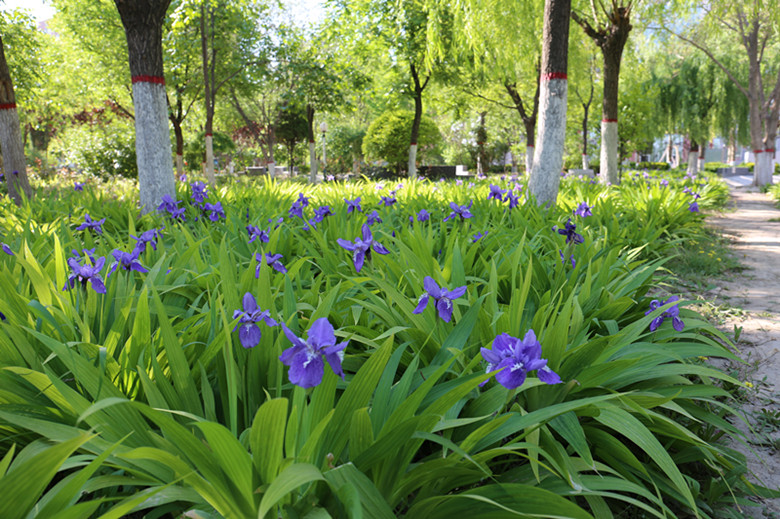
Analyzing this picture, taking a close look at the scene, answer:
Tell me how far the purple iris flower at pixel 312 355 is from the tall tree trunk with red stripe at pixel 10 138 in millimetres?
7535

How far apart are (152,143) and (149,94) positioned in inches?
19.8

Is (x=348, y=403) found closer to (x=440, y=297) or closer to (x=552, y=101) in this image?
(x=440, y=297)

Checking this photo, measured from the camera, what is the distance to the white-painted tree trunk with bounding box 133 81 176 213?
205 inches

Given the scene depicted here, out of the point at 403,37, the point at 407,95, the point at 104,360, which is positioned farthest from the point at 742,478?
the point at 407,95

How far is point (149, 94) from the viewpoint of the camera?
5199mm

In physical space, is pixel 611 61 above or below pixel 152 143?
above

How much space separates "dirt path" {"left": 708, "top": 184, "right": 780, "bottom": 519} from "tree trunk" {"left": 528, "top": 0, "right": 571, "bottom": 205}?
81.6 inches

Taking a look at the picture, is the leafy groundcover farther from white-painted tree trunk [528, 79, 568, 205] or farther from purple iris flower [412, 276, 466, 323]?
white-painted tree trunk [528, 79, 568, 205]

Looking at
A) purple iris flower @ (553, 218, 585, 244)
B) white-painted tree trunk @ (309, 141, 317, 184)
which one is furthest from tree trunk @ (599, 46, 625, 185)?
white-painted tree trunk @ (309, 141, 317, 184)

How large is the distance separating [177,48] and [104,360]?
50.6ft

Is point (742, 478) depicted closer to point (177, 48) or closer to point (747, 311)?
point (747, 311)

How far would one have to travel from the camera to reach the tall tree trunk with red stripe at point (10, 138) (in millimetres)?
6758

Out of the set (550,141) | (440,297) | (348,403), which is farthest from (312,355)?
(550,141)

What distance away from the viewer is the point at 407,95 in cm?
1541
